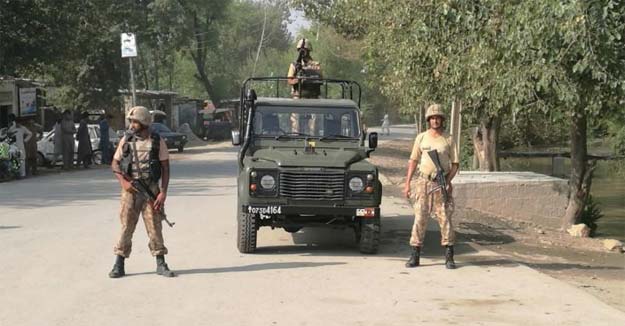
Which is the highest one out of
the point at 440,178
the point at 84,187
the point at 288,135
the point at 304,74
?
the point at 304,74

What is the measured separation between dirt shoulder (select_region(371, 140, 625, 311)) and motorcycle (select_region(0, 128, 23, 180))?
12060mm

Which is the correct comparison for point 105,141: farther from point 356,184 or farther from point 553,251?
point 356,184

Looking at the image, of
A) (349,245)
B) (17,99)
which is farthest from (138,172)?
(17,99)

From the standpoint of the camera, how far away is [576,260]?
1283 cm

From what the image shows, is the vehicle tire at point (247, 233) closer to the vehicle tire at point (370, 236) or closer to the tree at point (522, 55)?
the vehicle tire at point (370, 236)

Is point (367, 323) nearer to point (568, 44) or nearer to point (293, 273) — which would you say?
point (293, 273)

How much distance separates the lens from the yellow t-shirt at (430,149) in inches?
387

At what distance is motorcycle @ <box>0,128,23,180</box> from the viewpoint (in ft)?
72.0

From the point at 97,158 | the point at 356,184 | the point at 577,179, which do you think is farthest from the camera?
the point at 97,158

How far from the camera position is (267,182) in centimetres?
1026

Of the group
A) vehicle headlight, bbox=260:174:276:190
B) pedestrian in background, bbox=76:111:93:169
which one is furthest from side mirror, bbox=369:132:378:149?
pedestrian in background, bbox=76:111:93:169

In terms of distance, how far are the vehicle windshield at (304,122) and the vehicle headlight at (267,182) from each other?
1422mm

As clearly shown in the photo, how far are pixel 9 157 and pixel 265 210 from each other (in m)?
14.2

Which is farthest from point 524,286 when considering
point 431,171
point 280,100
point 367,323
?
point 280,100
